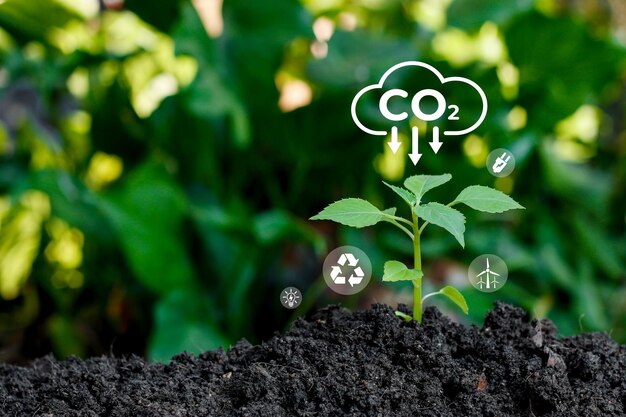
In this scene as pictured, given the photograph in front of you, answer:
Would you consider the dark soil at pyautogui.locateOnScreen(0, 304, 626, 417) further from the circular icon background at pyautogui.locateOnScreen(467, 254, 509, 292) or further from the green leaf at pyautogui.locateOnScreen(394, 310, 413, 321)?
the circular icon background at pyautogui.locateOnScreen(467, 254, 509, 292)

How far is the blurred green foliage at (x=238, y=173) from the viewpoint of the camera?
204cm

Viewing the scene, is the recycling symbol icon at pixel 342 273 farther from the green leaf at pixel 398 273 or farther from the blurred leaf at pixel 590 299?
the blurred leaf at pixel 590 299

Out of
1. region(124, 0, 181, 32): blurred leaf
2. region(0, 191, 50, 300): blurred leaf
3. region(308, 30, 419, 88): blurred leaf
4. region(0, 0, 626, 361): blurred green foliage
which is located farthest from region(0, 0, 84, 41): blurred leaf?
region(308, 30, 419, 88): blurred leaf

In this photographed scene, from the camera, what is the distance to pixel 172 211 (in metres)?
2.06

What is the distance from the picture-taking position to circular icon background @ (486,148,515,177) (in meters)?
1.70

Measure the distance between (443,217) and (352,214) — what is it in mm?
76

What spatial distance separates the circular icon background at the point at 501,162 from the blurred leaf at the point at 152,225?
771 mm

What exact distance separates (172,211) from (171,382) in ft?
4.51

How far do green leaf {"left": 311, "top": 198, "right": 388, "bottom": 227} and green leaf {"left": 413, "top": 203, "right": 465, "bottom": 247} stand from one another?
3 cm

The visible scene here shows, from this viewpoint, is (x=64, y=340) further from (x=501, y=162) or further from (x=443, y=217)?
(x=443, y=217)

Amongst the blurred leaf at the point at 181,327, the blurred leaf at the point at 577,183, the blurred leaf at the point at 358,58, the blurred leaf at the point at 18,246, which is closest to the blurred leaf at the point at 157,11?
the blurred leaf at the point at 358,58

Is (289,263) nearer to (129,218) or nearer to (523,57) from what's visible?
(129,218)

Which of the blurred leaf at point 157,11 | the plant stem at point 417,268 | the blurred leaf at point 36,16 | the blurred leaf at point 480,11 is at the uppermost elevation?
the blurred leaf at point 480,11

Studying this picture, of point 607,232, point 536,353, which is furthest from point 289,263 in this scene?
point 536,353
